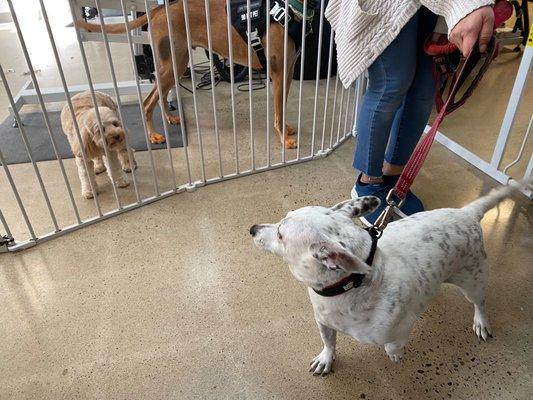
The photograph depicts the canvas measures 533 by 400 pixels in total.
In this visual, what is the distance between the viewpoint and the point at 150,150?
2102mm

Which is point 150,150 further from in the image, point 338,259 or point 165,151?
point 338,259

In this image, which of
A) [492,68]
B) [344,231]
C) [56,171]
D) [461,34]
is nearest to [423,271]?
[344,231]

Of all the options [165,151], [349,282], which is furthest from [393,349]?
[165,151]

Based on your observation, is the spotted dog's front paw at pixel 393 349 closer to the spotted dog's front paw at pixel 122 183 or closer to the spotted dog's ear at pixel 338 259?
the spotted dog's ear at pixel 338 259

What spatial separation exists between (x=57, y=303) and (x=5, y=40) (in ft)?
15.5

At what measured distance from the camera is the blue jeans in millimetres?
1597

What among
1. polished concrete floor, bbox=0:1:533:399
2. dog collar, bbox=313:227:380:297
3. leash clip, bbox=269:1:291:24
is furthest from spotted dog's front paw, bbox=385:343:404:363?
leash clip, bbox=269:1:291:24

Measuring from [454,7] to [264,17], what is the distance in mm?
1387

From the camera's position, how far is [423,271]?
1.18 meters

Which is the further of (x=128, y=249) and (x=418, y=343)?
(x=128, y=249)

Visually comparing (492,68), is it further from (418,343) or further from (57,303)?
(57,303)

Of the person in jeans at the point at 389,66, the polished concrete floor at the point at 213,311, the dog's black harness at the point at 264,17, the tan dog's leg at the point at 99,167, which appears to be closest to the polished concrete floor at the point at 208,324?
the polished concrete floor at the point at 213,311

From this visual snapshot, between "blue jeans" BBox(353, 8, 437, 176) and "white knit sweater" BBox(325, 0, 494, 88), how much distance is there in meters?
0.06

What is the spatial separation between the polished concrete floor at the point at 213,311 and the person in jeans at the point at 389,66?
14.4 inches
